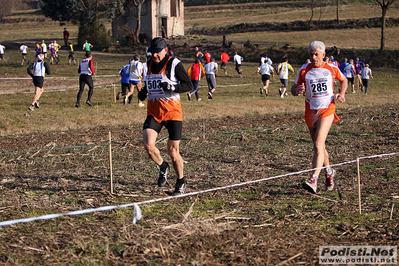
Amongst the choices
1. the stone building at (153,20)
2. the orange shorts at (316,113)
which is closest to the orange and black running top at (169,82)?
the orange shorts at (316,113)

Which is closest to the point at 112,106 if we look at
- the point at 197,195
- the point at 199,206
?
the point at 197,195

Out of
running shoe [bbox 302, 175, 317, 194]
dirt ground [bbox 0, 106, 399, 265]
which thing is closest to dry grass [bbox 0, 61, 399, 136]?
dirt ground [bbox 0, 106, 399, 265]

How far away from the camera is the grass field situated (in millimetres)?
5691

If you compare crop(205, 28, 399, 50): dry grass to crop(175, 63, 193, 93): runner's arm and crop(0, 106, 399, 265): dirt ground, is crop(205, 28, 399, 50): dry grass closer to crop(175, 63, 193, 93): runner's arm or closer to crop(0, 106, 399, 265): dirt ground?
crop(0, 106, 399, 265): dirt ground

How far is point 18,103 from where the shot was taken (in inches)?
815

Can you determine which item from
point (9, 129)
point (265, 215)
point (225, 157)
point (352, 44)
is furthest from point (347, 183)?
point (352, 44)

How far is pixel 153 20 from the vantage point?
53.8 meters

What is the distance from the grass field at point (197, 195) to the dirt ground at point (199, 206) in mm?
18

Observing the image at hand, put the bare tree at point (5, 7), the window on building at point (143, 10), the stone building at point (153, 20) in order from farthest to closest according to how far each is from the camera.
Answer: the bare tree at point (5, 7) → the window on building at point (143, 10) → the stone building at point (153, 20)

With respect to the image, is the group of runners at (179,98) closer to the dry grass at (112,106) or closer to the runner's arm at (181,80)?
the runner's arm at (181,80)

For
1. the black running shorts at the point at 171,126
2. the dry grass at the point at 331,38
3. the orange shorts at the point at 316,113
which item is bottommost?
the black running shorts at the point at 171,126

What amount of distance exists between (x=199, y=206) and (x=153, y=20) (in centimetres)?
4825

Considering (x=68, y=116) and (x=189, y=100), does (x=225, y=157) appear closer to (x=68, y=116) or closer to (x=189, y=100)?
(x=68, y=116)

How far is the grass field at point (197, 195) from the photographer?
569 centimetres
